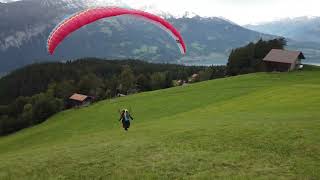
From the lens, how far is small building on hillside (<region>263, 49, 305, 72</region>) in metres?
112

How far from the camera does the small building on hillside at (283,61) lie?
112 meters

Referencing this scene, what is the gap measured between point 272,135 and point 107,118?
4050cm

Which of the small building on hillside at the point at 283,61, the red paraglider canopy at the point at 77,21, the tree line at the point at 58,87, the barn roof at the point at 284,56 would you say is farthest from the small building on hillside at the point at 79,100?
the red paraglider canopy at the point at 77,21

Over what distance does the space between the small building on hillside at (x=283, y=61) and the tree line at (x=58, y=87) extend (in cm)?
2132

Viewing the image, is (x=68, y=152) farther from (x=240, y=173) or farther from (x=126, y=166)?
(x=240, y=173)

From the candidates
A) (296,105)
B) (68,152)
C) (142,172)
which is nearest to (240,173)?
(142,172)

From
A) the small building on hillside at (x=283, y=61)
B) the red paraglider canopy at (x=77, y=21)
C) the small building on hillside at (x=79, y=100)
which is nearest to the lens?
the red paraglider canopy at (x=77, y=21)

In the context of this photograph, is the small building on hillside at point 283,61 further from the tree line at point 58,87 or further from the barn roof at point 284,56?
the tree line at point 58,87

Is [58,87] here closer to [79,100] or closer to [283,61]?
[79,100]

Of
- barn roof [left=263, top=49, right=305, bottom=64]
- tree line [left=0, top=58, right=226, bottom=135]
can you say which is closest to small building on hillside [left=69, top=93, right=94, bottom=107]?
tree line [left=0, top=58, right=226, bottom=135]

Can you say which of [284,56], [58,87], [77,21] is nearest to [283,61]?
[284,56]

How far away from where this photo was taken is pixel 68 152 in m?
23.4

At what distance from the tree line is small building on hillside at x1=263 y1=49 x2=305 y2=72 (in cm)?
2132

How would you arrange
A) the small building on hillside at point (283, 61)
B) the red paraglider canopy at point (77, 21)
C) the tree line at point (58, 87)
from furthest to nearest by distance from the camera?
1. the small building on hillside at point (283, 61)
2. the tree line at point (58, 87)
3. the red paraglider canopy at point (77, 21)
